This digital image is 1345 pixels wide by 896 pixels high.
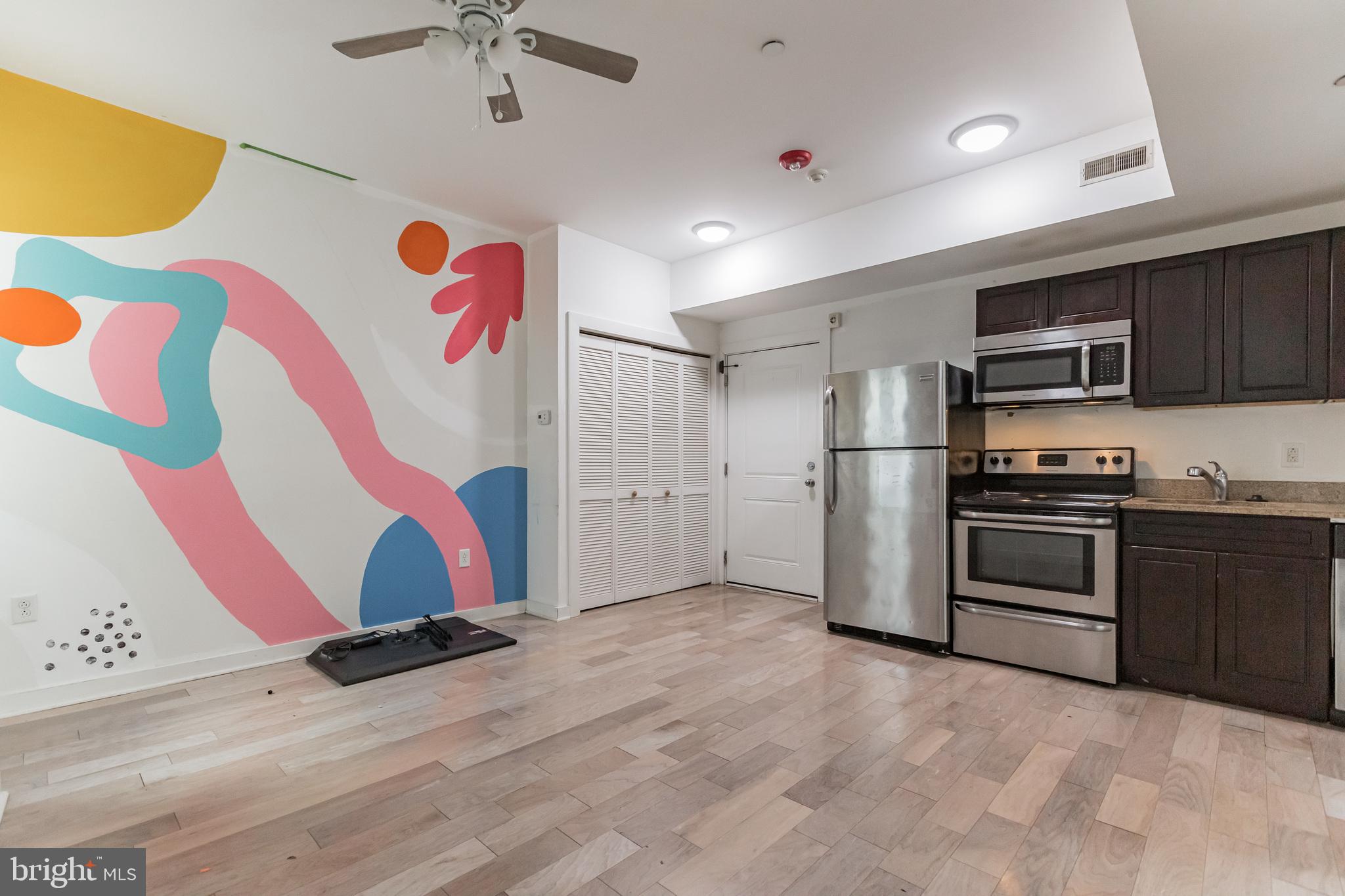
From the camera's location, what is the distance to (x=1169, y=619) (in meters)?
2.89

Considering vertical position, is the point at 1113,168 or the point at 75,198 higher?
the point at 1113,168

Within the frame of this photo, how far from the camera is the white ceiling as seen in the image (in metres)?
2.26

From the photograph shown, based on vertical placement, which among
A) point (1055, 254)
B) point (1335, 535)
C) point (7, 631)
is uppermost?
point (1055, 254)

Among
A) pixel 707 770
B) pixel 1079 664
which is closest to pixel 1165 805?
pixel 1079 664

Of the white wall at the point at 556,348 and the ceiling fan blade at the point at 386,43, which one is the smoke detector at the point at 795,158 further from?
the ceiling fan blade at the point at 386,43

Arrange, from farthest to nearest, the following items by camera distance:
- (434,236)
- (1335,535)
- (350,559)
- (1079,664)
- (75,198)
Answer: (434,236) < (350,559) < (1079,664) < (75,198) < (1335,535)

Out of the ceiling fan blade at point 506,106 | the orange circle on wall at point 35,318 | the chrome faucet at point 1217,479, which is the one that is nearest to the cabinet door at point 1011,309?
the chrome faucet at point 1217,479

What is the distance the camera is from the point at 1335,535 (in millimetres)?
2545

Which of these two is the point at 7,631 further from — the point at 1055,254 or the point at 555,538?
the point at 1055,254

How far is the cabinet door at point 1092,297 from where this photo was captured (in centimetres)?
329

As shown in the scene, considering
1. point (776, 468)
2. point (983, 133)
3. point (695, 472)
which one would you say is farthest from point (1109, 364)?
point (695, 472)

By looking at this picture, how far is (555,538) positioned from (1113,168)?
379 centimetres

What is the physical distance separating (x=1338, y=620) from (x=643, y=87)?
3.70 m

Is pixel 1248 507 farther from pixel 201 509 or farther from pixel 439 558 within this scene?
pixel 201 509
